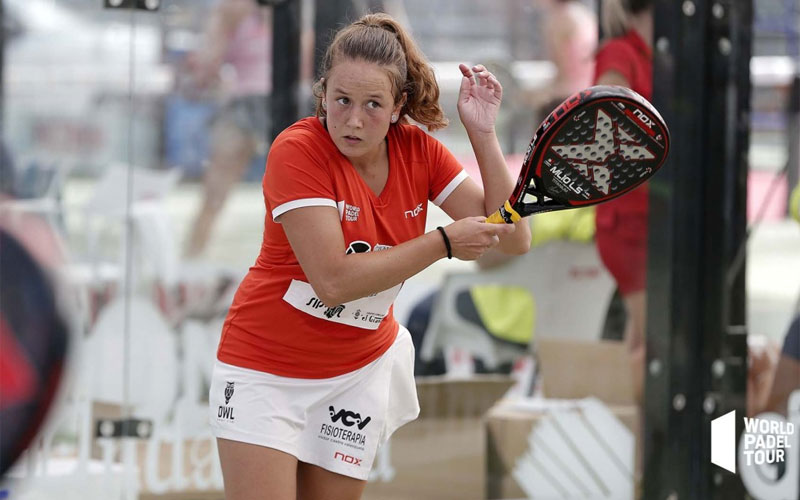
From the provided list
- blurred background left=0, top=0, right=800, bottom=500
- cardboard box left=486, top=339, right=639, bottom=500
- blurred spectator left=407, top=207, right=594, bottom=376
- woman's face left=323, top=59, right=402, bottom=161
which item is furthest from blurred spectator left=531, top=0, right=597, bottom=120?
woman's face left=323, top=59, right=402, bottom=161

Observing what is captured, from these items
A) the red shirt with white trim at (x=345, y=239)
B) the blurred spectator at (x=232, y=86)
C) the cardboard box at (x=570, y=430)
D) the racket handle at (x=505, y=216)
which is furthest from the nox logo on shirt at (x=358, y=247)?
the cardboard box at (x=570, y=430)

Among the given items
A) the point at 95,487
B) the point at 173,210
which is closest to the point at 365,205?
the point at 173,210

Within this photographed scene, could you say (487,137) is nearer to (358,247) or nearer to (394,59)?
(394,59)

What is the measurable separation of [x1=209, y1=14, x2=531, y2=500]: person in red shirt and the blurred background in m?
1.37

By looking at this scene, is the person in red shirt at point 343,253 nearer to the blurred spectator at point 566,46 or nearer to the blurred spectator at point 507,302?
the blurred spectator at point 507,302

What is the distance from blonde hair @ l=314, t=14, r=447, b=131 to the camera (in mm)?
2713

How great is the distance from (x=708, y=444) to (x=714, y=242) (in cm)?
77

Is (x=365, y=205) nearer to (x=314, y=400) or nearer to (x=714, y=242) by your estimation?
(x=314, y=400)

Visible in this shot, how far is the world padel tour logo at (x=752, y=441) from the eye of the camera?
15.1 feet

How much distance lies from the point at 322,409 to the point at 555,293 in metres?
A: 1.93

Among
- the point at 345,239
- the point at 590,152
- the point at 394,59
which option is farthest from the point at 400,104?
the point at 590,152

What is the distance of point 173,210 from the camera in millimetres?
4391

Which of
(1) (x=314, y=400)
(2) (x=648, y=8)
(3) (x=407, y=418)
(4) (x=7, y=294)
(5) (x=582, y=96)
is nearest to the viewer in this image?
(5) (x=582, y=96)

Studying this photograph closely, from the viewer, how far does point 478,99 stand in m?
2.90
